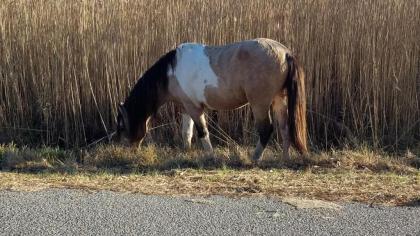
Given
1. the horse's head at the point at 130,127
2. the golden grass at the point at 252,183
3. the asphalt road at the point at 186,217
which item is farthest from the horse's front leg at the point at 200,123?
the asphalt road at the point at 186,217

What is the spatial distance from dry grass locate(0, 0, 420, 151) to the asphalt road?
289 cm

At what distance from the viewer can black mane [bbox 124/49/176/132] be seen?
671 cm

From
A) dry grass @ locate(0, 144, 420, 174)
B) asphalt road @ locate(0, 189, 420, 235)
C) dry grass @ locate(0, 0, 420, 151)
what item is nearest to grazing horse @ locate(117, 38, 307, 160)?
dry grass @ locate(0, 144, 420, 174)

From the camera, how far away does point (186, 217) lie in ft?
13.7

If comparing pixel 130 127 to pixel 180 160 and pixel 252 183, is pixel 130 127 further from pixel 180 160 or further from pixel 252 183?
pixel 252 183

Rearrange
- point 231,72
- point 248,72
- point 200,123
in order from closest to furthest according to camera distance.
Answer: point 248,72 < point 231,72 < point 200,123

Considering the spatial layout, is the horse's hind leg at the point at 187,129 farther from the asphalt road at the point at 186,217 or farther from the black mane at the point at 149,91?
the asphalt road at the point at 186,217

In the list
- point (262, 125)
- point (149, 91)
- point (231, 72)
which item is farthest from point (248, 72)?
point (149, 91)

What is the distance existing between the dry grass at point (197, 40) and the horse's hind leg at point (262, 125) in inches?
38.0

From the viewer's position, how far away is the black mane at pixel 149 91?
264 inches

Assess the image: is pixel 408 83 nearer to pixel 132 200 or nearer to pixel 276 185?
pixel 276 185

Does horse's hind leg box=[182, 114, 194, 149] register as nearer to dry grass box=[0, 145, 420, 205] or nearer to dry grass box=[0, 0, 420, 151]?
dry grass box=[0, 145, 420, 205]

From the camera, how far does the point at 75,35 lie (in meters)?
7.55

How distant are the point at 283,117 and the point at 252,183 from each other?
4.83 ft
